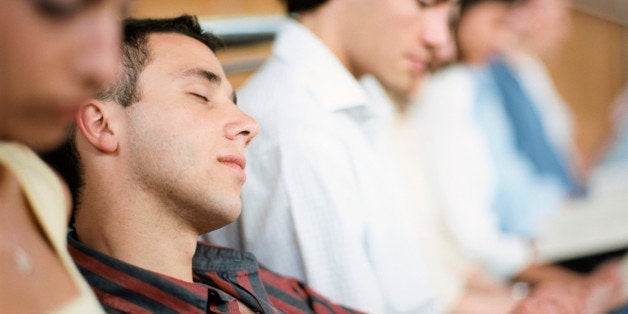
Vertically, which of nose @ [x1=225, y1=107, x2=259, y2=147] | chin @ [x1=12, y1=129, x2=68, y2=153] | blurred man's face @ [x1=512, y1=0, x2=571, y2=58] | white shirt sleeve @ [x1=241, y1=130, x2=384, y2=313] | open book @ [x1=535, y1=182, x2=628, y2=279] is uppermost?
chin @ [x1=12, y1=129, x2=68, y2=153]

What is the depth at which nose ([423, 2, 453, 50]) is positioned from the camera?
4.71 feet

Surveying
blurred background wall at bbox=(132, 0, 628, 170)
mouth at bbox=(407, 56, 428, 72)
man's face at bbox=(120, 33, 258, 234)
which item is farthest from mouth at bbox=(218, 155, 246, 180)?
blurred background wall at bbox=(132, 0, 628, 170)

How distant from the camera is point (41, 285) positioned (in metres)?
0.46

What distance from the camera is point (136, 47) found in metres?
0.86

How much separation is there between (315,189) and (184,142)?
0.33 m

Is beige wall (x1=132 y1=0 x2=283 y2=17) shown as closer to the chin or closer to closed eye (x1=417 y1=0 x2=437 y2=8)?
closed eye (x1=417 y1=0 x2=437 y2=8)

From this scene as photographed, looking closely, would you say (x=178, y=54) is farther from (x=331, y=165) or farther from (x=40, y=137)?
(x=40, y=137)

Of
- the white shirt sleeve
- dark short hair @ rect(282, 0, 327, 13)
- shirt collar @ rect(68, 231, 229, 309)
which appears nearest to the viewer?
shirt collar @ rect(68, 231, 229, 309)

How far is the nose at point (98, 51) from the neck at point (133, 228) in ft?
1.45

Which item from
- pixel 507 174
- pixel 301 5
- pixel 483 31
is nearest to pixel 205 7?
pixel 301 5

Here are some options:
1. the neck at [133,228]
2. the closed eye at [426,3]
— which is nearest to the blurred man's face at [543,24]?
the closed eye at [426,3]

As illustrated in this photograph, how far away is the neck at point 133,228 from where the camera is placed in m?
0.83

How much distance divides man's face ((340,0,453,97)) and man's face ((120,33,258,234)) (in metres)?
0.44

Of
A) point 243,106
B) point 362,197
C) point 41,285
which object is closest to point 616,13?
point 362,197
